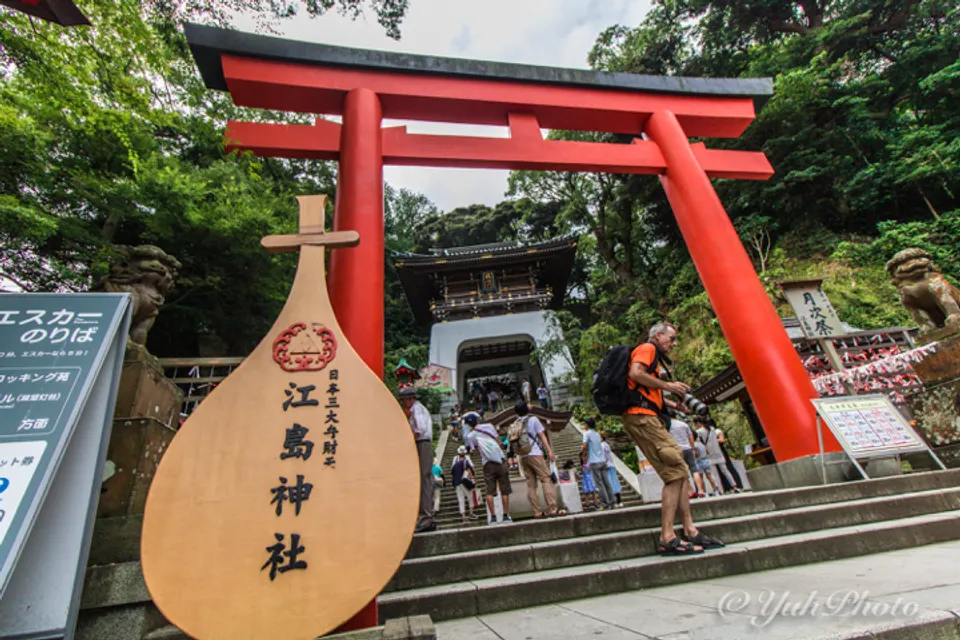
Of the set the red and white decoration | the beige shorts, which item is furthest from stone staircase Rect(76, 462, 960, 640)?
the red and white decoration

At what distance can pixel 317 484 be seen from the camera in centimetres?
Result: 162

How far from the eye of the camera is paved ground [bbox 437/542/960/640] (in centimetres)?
129

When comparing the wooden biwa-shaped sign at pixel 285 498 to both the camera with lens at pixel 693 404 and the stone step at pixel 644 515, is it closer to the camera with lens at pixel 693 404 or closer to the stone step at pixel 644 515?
the stone step at pixel 644 515

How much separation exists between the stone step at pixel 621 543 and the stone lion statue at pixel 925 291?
Result: 2.17 metres

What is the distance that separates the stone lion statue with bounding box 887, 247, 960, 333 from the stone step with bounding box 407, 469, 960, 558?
5.81ft

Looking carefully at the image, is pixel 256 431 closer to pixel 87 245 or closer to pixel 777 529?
pixel 777 529

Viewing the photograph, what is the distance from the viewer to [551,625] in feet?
5.54

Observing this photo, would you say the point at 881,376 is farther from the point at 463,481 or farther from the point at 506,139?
the point at 463,481

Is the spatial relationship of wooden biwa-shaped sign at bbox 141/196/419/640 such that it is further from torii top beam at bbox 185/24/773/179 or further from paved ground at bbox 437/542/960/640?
torii top beam at bbox 185/24/773/179

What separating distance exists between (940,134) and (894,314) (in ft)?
17.5

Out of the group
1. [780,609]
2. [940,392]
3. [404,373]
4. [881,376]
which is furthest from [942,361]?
[404,373]

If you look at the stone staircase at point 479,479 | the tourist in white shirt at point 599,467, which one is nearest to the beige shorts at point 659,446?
the stone staircase at point 479,479

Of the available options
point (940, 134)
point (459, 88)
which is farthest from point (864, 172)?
point (459, 88)

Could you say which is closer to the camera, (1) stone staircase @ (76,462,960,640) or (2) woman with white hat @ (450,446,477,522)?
(1) stone staircase @ (76,462,960,640)
